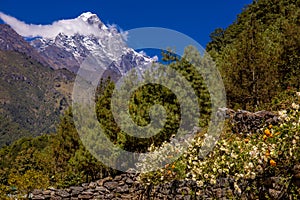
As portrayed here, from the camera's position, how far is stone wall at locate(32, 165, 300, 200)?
518cm

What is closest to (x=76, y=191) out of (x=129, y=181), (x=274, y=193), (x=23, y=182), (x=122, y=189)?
(x=122, y=189)

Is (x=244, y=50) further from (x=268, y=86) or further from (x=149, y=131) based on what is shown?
(x=149, y=131)

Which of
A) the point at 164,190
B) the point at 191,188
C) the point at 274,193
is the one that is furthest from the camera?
the point at 164,190

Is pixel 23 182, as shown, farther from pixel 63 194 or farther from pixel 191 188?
pixel 191 188

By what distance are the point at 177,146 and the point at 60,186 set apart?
10.2 metres

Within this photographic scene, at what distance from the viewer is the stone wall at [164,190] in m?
5.18

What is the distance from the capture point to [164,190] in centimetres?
1002

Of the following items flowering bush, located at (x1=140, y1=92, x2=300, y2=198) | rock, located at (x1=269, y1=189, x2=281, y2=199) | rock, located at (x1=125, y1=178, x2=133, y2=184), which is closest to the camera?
flowering bush, located at (x1=140, y1=92, x2=300, y2=198)

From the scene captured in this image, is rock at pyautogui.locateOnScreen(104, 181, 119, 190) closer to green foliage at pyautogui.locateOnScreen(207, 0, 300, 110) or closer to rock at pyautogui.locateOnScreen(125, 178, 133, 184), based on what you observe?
rock at pyautogui.locateOnScreen(125, 178, 133, 184)

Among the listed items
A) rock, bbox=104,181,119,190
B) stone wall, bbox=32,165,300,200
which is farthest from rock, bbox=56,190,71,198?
rock, bbox=104,181,119,190

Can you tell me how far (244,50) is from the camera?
1652 cm

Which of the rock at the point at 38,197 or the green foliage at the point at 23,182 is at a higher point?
the green foliage at the point at 23,182

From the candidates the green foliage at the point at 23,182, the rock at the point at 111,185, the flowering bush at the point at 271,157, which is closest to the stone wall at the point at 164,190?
the rock at the point at 111,185

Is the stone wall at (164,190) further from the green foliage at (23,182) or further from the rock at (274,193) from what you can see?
the green foliage at (23,182)
